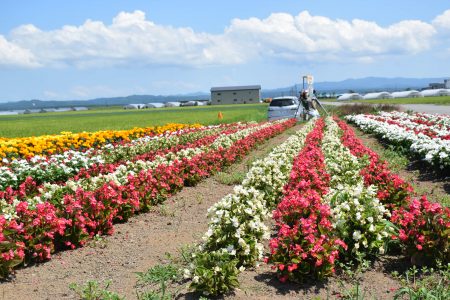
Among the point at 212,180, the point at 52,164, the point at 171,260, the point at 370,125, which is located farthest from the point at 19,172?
the point at 370,125

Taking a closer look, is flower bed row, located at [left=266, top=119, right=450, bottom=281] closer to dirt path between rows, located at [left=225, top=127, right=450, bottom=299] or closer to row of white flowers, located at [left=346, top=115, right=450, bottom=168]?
dirt path between rows, located at [left=225, top=127, right=450, bottom=299]

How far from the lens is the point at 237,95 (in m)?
126

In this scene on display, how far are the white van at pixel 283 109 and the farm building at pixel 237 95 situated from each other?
92074mm

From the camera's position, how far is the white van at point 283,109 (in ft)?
101

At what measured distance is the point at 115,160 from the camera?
1240 centimetres

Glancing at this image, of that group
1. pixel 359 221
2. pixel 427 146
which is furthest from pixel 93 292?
pixel 427 146

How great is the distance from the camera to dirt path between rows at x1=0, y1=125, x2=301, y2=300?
4664 millimetres

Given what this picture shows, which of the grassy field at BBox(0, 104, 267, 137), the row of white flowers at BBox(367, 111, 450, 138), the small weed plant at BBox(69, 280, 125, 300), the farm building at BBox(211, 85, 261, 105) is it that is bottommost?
the small weed plant at BBox(69, 280, 125, 300)

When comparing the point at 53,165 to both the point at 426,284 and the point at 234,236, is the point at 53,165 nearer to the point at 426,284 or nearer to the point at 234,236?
the point at 234,236

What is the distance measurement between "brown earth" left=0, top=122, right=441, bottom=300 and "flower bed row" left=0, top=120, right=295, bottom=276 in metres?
0.17

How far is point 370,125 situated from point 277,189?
1394 centimetres

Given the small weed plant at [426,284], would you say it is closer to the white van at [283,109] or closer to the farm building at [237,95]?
the white van at [283,109]

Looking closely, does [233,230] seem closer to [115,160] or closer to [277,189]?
[277,189]

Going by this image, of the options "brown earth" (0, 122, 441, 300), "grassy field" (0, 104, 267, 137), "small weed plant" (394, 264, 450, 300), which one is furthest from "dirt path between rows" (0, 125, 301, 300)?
"grassy field" (0, 104, 267, 137)
